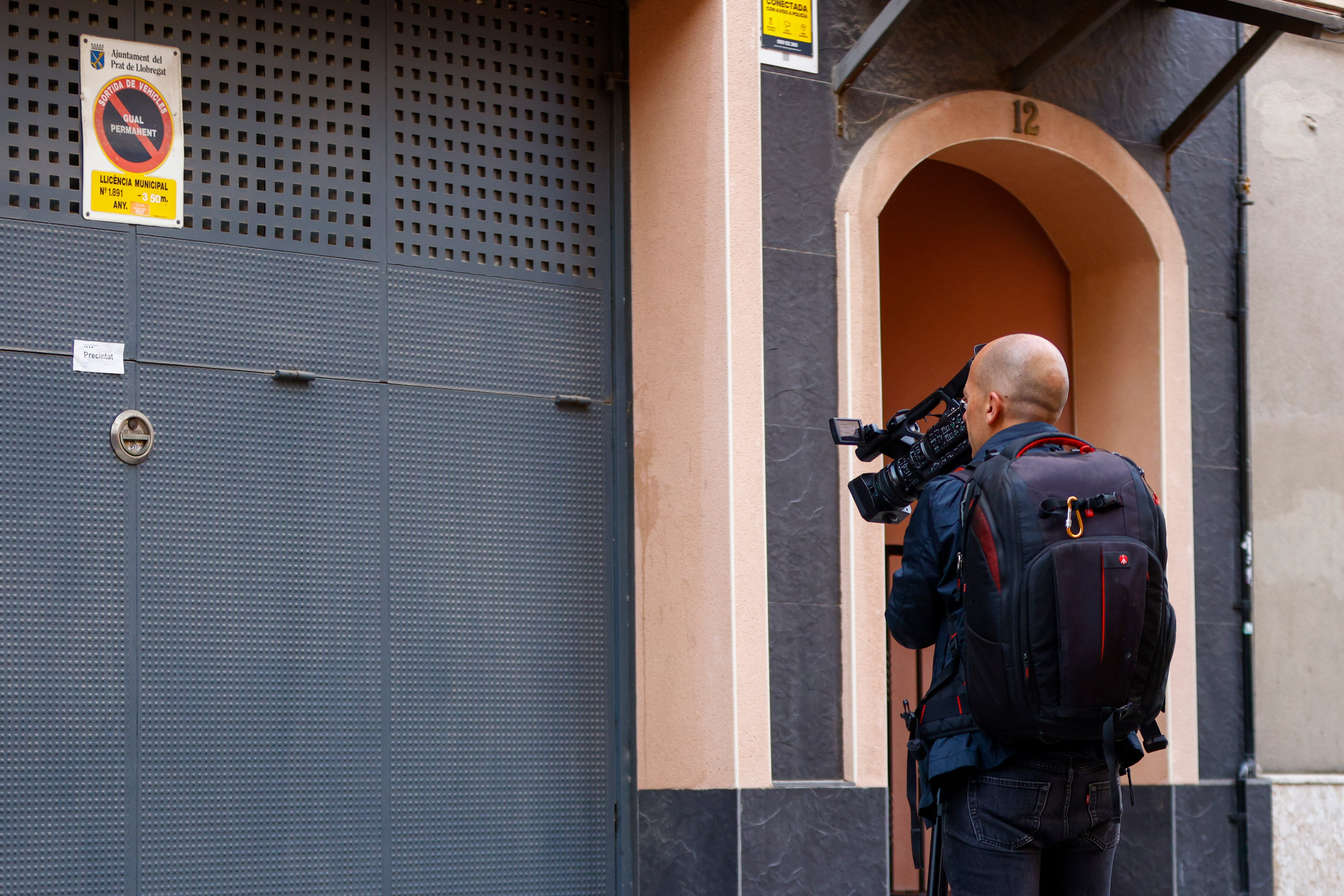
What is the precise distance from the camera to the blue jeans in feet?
11.8

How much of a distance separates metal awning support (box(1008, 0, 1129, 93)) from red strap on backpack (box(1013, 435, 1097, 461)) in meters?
3.21

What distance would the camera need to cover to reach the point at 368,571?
5770 millimetres

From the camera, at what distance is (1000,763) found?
142 inches

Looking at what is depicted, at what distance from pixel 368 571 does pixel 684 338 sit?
159cm

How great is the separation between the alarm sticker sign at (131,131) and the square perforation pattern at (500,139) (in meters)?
0.84

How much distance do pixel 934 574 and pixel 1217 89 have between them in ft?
13.5

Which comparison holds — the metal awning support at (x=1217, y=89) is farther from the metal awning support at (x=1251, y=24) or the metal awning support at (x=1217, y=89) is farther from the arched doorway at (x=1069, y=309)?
the arched doorway at (x=1069, y=309)

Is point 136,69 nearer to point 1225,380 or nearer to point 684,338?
point 684,338

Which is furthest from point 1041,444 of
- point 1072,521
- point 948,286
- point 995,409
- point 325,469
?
point 948,286

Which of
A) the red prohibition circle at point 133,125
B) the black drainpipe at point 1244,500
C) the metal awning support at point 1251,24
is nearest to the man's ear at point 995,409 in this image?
the red prohibition circle at point 133,125

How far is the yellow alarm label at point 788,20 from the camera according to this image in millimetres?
6195

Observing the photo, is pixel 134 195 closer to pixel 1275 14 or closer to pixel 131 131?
pixel 131 131

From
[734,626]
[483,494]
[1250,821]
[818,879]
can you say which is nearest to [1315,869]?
[1250,821]

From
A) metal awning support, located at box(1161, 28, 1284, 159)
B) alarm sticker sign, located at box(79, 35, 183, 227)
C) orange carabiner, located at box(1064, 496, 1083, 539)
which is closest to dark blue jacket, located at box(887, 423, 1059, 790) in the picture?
orange carabiner, located at box(1064, 496, 1083, 539)
